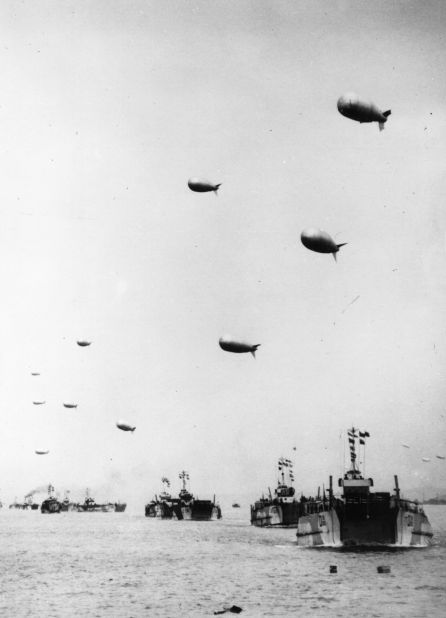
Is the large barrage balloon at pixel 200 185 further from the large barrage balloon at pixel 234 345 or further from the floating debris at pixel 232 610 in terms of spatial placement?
the floating debris at pixel 232 610

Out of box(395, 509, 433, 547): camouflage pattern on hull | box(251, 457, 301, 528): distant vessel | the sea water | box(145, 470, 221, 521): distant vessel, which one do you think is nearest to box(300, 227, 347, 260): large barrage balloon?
the sea water

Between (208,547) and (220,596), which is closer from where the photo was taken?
(220,596)

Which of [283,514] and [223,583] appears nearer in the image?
[223,583]

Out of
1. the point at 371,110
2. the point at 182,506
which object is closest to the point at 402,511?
the point at 371,110

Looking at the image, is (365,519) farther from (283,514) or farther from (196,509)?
(196,509)

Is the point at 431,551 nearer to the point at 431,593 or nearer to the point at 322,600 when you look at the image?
the point at 431,593

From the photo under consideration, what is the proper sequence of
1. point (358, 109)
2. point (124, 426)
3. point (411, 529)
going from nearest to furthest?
1. point (358, 109)
2. point (124, 426)
3. point (411, 529)


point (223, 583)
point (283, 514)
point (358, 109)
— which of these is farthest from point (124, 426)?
point (283, 514)
